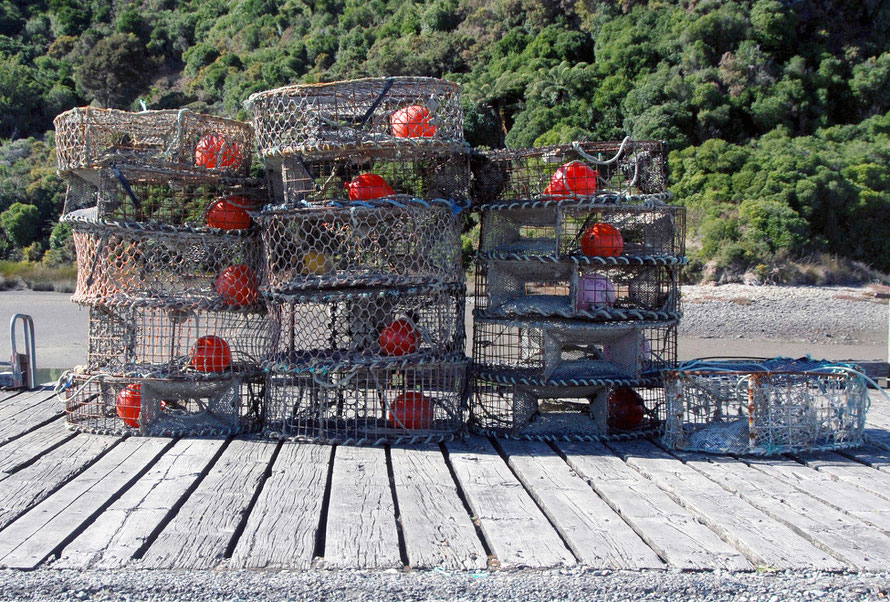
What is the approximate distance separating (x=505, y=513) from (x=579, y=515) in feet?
1.00

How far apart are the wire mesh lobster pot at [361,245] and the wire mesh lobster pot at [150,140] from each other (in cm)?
60

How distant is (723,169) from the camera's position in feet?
78.3

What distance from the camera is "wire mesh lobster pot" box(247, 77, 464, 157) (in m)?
4.41

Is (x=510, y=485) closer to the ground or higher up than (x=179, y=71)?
closer to the ground

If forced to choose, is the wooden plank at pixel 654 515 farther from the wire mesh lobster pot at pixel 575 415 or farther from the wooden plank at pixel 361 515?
the wooden plank at pixel 361 515

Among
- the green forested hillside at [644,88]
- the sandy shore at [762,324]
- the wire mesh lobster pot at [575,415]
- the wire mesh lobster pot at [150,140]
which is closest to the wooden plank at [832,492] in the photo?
the wire mesh lobster pot at [575,415]

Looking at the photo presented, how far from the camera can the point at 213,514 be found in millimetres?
3342

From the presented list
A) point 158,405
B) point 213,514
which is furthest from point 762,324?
point 213,514

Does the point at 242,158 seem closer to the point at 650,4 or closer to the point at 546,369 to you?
the point at 546,369

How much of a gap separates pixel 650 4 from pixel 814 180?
743 inches

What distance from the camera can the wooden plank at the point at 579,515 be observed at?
2867mm

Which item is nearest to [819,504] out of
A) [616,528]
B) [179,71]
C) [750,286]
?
[616,528]

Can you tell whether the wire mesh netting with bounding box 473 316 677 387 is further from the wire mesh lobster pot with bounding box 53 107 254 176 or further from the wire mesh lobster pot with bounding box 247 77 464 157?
the wire mesh lobster pot with bounding box 53 107 254 176

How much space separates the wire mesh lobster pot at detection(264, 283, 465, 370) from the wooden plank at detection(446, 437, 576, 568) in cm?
62
